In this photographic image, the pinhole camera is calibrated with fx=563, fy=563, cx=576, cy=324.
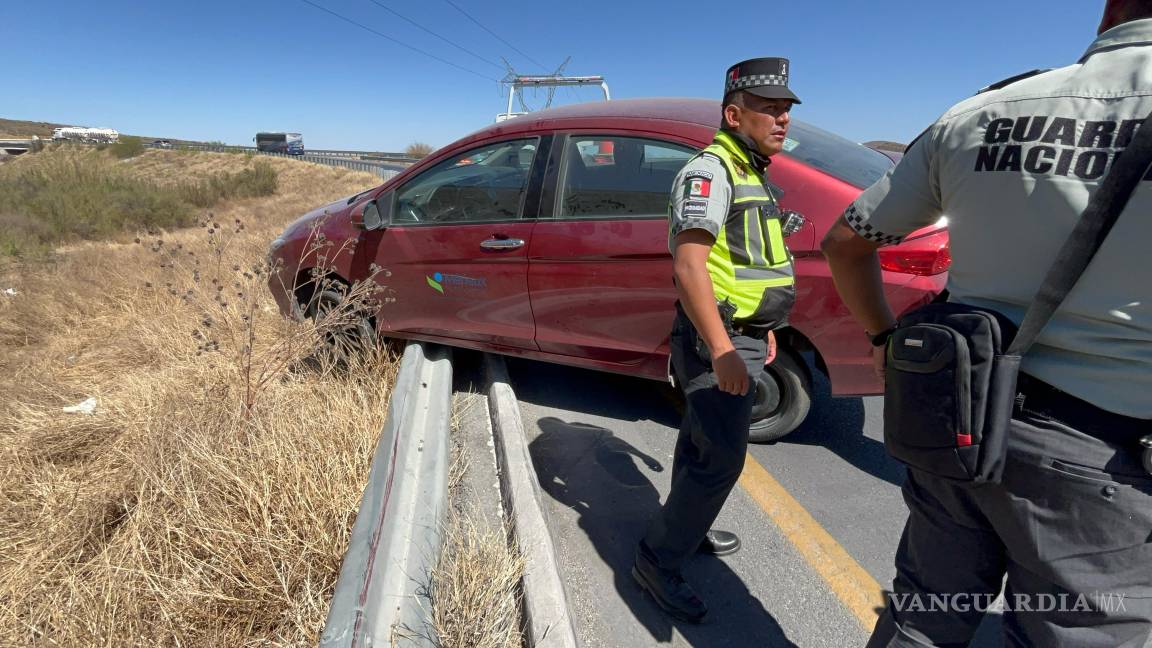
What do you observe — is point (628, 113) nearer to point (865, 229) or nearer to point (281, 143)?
point (865, 229)

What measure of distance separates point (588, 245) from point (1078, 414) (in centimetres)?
224

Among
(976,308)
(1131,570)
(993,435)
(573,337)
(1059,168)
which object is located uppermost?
(1059,168)

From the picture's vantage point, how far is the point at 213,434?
2.59 m

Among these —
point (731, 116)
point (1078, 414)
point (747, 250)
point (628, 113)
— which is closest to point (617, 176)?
point (628, 113)

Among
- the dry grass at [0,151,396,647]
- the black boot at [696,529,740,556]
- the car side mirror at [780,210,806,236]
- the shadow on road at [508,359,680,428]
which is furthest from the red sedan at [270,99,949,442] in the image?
the black boot at [696,529,740,556]

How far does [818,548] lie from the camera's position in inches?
94.1

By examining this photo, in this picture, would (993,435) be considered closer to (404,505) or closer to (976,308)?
(976,308)

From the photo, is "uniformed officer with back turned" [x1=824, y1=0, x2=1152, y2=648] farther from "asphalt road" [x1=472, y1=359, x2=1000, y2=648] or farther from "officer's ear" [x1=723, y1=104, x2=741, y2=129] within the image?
"asphalt road" [x1=472, y1=359, x2=1000, y2=648]

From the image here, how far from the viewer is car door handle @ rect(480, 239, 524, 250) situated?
319 cm

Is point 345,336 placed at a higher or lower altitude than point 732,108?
lower

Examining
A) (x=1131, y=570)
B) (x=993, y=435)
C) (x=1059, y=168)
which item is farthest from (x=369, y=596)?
(x=1059, y=168)

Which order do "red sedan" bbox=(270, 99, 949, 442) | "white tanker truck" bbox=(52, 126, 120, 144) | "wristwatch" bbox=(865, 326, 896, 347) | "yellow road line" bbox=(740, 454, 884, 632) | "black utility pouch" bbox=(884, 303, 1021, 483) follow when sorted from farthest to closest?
"white tanker truck" bbox=(52, 126, 120, 144)
"red sedan" bbox=(270, 99, 949, 442)
"yellow road line" bbox=(740, 454, 884, 632)
"wristwatch" bbox=(865, 326, 896, 347)
"black utility pouch" bbox=(884, 303, 1021, 483)

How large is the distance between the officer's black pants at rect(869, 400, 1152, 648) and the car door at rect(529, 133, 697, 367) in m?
1.83

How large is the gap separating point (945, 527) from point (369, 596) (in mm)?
1391
